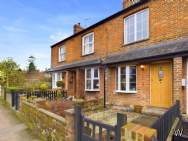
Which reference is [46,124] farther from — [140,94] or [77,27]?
[77,27]

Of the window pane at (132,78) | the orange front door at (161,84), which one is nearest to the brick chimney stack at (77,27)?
the window pane at (132,78)

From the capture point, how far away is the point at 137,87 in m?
11.8

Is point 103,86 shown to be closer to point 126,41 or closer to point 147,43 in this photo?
point 126,41

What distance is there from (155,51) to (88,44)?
8018 mm

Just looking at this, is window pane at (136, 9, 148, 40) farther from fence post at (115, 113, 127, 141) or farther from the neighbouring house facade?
fence post at (115, 113, 127, 141)

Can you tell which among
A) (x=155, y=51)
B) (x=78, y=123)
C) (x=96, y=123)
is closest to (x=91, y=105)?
(x=155, y=51)

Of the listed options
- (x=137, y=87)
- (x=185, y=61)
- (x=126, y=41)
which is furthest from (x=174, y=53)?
(x=126, y=41)

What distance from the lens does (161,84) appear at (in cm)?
1058

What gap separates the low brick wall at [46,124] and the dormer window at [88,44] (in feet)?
29.0

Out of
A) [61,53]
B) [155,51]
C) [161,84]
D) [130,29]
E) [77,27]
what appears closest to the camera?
[155,51]

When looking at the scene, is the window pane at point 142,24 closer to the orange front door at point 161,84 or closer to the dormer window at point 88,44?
the orange front door at point 161,84

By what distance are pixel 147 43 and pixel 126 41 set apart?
193cm

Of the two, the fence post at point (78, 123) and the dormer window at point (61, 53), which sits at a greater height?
the dormer window at point (61, 53)

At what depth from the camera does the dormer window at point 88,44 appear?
16.8m
